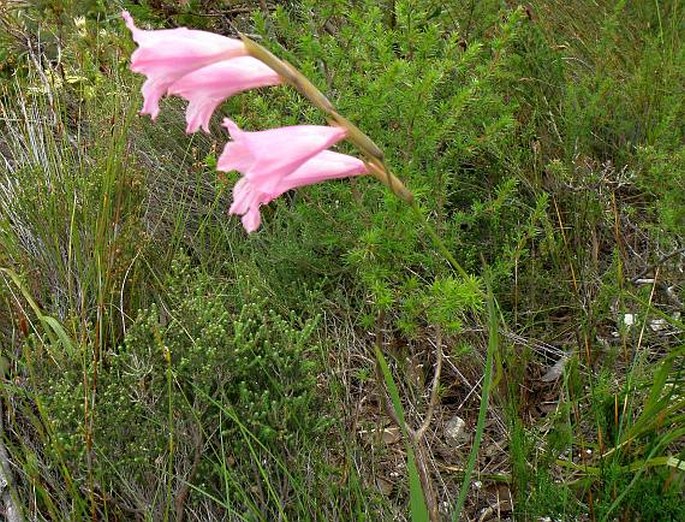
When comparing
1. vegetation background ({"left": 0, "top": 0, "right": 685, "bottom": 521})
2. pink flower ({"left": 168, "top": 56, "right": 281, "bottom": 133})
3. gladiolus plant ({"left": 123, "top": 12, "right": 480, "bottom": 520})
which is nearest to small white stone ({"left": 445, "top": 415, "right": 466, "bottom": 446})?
vegetation background ({"left": 0, "top": 0, "right": 685, "bottom": 521})

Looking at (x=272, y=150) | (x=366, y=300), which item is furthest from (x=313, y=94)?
(x=366, y=300)

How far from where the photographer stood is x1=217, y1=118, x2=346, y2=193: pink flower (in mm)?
961

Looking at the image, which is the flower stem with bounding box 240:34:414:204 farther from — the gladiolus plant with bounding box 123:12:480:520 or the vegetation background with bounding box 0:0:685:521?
the vegetation background with bounding box 0:0:685:521

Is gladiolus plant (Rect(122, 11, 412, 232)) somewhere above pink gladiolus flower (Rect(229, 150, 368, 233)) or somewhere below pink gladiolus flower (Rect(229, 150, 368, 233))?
above

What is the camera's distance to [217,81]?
3.14ft

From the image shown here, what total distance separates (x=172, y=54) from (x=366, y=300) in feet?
3.75

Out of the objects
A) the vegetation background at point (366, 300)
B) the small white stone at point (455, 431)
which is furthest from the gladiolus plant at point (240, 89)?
the small white stone at point (455, 431)

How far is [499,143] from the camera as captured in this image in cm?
228

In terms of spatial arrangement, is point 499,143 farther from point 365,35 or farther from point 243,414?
point 243,414

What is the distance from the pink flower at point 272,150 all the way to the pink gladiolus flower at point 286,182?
0.03 feet

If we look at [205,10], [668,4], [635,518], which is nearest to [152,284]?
[205,10]

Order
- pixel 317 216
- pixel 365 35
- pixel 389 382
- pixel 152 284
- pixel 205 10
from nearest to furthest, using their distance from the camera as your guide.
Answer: pixel 389 382
pixel 365 35
pixel 317 216
pixel 152 284
pixel 205 10

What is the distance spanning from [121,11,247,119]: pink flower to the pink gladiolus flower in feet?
0.48

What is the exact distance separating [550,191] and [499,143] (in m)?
0.22
